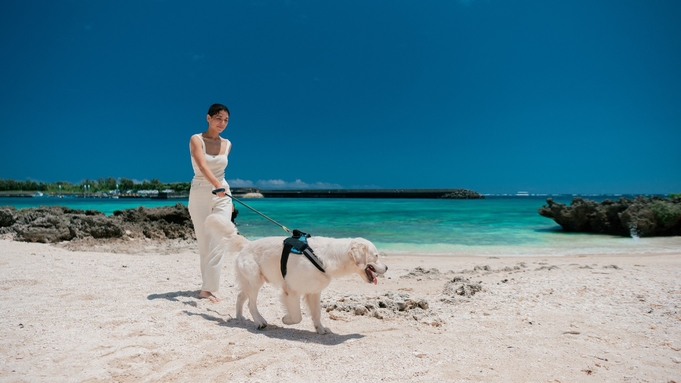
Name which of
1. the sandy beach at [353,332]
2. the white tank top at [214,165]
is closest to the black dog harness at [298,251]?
the sandy beach at [353,332]

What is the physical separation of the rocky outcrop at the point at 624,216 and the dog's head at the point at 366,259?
15028mm

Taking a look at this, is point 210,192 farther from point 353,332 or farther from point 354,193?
point 354,193

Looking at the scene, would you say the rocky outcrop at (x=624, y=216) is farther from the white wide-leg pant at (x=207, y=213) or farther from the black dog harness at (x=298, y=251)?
the white wide-leg pant at (x=207, y=213)

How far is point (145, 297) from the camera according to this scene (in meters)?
4.96

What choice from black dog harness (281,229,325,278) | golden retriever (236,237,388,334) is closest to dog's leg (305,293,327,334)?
golden retriever (236,237,388,334)

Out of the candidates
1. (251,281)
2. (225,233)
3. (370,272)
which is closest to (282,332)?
(251,281)

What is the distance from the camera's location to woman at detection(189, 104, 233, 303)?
489 cm

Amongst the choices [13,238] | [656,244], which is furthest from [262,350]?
[656,244]

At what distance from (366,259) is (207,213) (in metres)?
2.49

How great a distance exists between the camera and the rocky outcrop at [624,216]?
14141 millimetres

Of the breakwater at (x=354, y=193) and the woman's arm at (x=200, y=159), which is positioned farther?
the breakwater at (x=354, y=193)

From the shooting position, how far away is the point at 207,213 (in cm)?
502

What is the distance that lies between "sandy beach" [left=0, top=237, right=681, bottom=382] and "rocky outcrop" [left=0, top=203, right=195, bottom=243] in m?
4.85

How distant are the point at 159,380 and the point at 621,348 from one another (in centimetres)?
388
